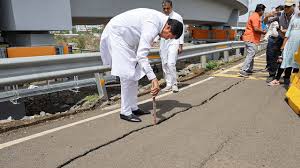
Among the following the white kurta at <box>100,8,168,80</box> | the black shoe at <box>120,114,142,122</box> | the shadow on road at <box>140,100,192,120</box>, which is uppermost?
the white kurta at <box>100,8,168,80</box>

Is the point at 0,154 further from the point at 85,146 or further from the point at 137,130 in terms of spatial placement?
the point at 137,130

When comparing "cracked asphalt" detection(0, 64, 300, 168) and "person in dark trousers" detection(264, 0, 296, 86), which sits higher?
"person in dark trousers" detection(264, 0, 296, 86)

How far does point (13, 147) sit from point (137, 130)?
4.84ft

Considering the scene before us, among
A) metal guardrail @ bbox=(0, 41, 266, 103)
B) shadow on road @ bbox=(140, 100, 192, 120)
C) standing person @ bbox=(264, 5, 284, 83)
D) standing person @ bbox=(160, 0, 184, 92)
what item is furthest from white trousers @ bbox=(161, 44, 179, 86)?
standing person @ bbox=(264, 5, 284, 83)

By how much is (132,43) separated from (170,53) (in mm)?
2603

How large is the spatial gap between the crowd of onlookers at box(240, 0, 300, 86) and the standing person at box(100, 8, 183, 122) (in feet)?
11.1

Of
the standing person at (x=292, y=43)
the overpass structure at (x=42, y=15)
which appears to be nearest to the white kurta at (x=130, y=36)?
the standing person at (x=292, y=43)

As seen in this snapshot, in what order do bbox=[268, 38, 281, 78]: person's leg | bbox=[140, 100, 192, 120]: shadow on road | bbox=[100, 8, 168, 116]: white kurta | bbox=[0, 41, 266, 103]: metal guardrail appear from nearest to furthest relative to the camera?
bbox=[100, 8, 168, 116]: white kurta
bbox=[0, 41, 266, 103]: metal guardrail
bbox=[140, 100, 192, 120]: shadow on road
bbox=[268, 38, 281, 78]: person's leg

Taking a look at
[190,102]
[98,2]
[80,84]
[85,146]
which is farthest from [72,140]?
[98,2]

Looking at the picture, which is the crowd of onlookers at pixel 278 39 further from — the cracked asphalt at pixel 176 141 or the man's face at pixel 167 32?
the man's face at pixel 167 32

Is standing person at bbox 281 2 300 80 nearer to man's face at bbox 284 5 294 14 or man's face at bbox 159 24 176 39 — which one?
man's face at bbox 284 5 294 14

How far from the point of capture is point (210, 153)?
A: 11.3 ft

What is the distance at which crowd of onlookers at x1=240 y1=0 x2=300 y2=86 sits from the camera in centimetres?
655

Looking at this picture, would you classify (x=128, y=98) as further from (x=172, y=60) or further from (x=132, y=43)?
(x=172, y=60)
